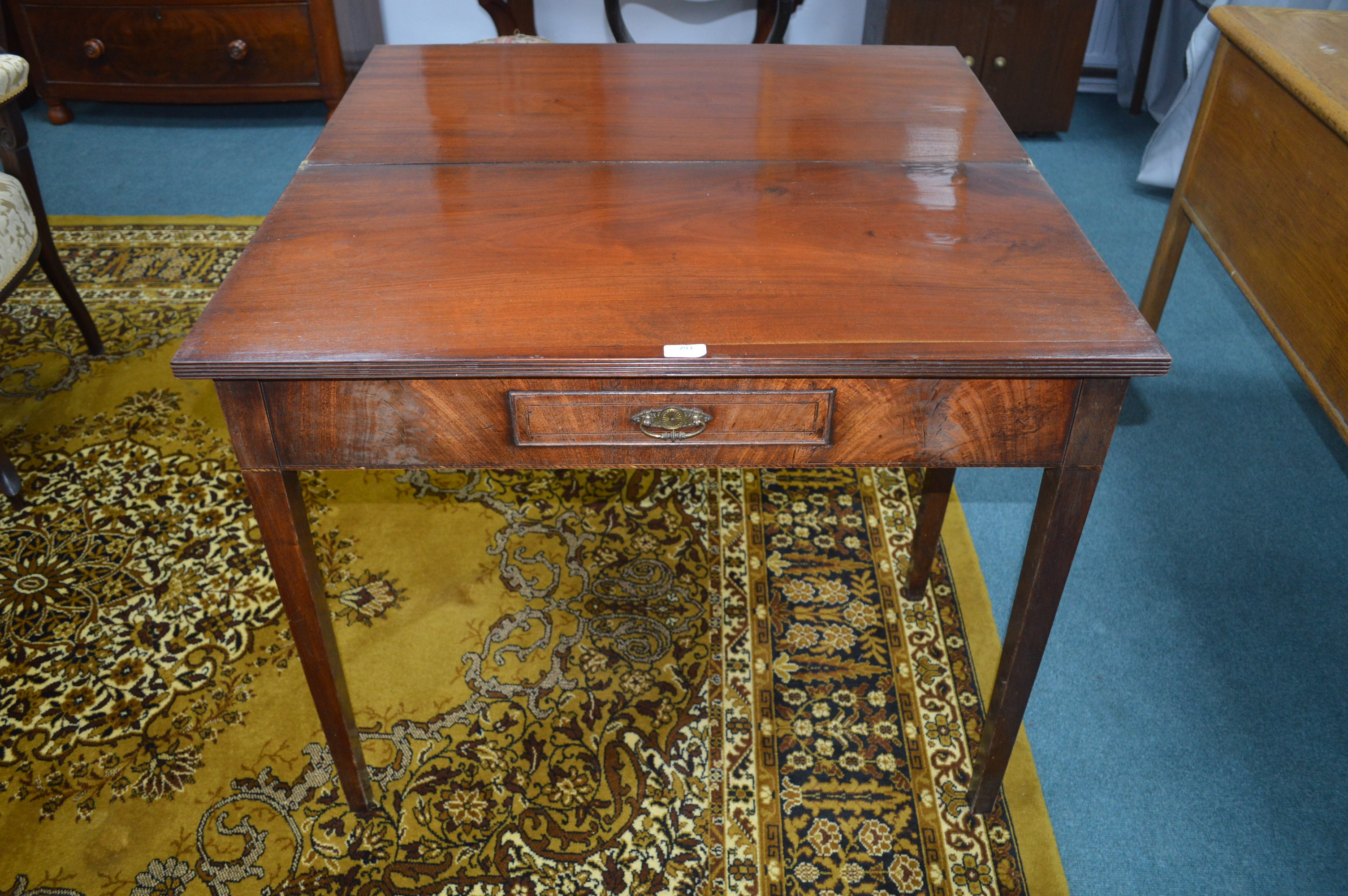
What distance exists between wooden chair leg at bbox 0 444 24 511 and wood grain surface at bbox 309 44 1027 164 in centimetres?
118

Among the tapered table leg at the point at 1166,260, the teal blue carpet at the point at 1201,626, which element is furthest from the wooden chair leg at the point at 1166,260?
the teal blue carpet at the point at 1201,626

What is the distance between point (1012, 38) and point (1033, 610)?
282cm

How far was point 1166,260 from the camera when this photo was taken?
2.35 metres

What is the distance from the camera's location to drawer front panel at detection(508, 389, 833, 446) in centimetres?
120

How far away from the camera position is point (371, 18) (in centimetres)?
393

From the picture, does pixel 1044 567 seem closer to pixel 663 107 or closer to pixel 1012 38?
pixel 663 107

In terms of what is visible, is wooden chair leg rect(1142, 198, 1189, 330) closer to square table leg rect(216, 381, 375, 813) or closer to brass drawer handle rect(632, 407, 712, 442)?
brass drawer handle rect(632, 407, 712, 442)

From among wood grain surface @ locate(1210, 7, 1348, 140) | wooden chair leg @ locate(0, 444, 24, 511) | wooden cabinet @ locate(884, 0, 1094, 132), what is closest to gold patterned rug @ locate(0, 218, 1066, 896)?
wooden chair leg @ locate(0, 444, 24, 511)

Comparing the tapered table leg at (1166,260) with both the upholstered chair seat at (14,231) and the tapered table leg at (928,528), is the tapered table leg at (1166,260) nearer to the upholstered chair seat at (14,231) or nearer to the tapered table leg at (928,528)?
the tapered table leg at (928,528)

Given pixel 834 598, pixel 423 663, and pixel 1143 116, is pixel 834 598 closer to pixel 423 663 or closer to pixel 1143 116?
pixel 423 663

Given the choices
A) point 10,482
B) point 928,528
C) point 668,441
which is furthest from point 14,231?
point 928,528

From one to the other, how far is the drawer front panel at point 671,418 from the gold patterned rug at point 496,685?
756mm

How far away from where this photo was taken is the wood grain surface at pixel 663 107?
5.27ft

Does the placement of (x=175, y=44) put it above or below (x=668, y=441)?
below
